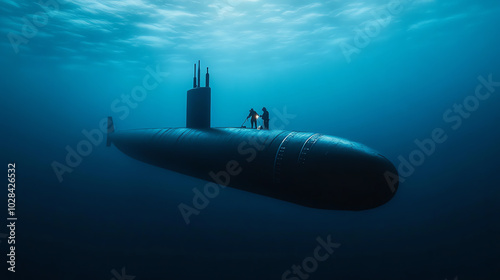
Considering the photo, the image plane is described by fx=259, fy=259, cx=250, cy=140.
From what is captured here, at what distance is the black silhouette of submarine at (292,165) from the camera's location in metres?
4.35

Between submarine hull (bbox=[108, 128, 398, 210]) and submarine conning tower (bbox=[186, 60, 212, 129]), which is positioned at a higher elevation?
submarine conning tower (bbox=[186, 60, 212, 129])

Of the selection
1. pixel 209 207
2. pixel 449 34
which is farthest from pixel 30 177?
pixel 449 34

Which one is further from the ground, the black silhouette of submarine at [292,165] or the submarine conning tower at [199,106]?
the submarine conning tower at [199,106]

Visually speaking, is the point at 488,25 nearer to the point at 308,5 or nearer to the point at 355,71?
the point at 308,5

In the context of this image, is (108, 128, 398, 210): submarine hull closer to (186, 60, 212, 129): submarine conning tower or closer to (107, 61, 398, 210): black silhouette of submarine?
(107, 61, 398, 210): black silhouette of submarine

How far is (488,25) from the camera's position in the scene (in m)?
28.5

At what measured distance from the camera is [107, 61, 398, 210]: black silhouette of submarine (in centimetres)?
435

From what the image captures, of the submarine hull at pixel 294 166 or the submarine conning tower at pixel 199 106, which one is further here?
the submarine conning tower at pixel 199 106

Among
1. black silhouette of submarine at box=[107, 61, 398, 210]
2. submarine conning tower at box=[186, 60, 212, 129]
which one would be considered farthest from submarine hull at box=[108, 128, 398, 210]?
submarine conning tower at box=[186, 60, 212, 129]

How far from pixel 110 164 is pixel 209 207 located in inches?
622

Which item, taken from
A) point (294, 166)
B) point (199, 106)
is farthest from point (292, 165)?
point (199, 106)

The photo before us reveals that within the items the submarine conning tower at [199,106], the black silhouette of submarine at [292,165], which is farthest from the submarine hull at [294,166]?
the submarine conning tower at [199,106]

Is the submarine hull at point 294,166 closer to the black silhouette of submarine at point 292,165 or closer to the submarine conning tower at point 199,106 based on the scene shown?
the black silhouette of submarine at point 292,165

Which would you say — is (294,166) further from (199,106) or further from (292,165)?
(199,106)
